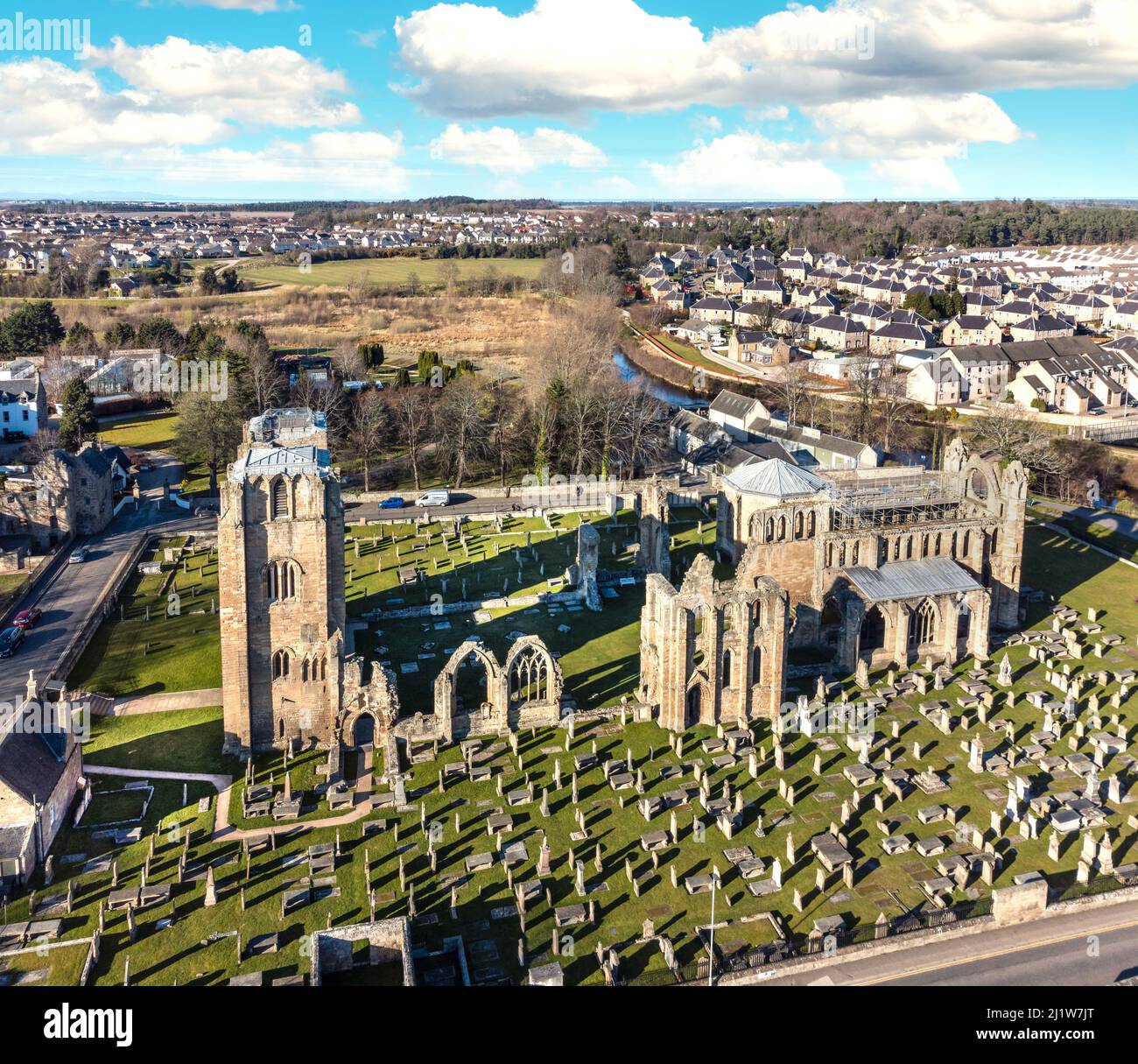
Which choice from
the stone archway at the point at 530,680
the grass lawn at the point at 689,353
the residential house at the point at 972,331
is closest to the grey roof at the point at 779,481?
the stone archway at the point at 530,680

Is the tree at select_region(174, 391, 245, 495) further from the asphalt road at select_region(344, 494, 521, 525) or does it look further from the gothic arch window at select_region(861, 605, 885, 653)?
the gothic arch window at select_region(861, 605, 885, 653)

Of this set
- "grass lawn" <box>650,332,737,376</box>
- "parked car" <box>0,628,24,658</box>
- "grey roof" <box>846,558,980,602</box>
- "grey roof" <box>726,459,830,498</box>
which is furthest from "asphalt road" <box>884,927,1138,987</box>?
"grass lawn" <box>650,332,737,376</box>

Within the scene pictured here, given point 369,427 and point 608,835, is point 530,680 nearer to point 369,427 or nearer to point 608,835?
point 608,835

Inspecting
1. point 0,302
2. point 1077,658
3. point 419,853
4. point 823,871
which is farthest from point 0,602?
point 0,302

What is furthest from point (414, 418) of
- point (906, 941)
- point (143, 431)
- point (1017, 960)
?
point (1017, 960)

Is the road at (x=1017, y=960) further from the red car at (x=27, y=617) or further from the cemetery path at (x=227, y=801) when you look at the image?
the red car at (x=27, y=617)

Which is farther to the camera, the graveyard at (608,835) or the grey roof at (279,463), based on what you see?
the grey roof at (279,463)
